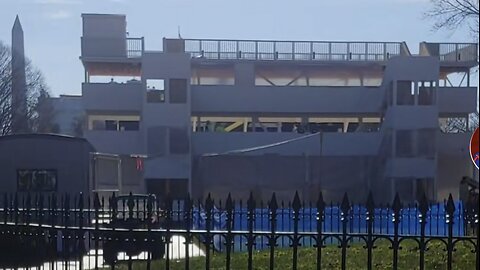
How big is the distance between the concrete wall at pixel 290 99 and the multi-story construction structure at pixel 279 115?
7 centimetres

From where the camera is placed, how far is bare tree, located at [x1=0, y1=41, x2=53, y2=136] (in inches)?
2330

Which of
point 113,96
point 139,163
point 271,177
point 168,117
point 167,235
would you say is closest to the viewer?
point 167,235

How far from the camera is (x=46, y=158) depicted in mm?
25797

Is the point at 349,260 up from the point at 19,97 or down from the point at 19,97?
down

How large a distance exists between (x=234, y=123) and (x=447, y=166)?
1462cm

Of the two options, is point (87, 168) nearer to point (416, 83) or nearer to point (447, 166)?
point (416, 83)

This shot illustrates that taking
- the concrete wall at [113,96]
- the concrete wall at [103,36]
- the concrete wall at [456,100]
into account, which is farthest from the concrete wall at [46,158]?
the concrete wall at [456,100]

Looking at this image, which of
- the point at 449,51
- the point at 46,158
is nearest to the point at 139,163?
the point at 449,51

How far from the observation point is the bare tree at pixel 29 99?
59.2 m

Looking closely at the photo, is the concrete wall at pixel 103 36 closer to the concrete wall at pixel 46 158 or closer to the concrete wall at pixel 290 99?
the concrete wall at pixel 290 99

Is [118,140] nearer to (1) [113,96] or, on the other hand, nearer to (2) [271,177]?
(1) [113,96]

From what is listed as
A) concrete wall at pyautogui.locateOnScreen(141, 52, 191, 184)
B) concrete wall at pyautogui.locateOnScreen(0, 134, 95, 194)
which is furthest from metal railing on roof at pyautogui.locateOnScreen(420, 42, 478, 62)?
concrete wall at pyautogui.locateOnScreen(0, 134, 95, 194)

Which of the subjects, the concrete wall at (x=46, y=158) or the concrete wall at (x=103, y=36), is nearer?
the concrete wall at (x=46, y=158)

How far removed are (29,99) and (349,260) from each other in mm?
54425
